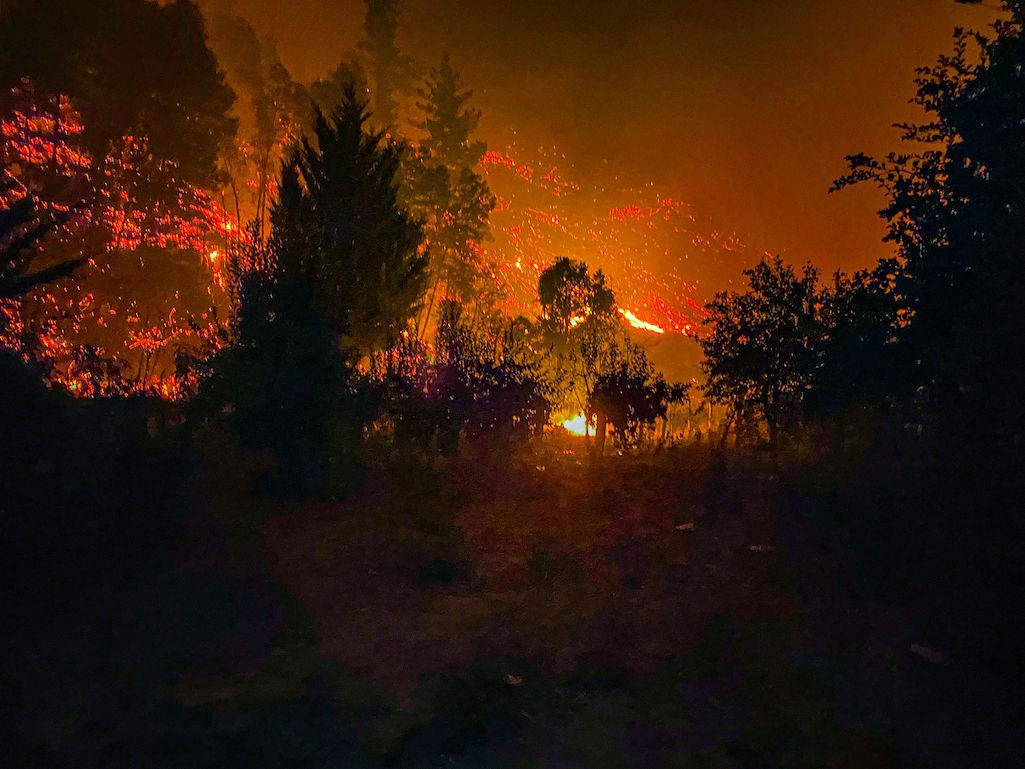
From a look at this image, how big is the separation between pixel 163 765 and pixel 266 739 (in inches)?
25.4

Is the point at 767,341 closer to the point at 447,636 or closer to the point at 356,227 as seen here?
the point at 447,636

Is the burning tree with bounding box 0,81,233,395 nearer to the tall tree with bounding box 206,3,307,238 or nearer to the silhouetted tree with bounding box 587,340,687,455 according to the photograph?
the tall tree with bounding box 206,3,307,238

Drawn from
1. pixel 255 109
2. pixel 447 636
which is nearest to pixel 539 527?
pixel 447 636

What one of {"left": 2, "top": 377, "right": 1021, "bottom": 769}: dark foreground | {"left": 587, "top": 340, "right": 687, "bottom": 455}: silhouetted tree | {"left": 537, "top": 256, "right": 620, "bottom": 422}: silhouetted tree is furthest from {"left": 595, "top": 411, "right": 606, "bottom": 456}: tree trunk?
{"left": 537, "top": 256, "right": 620, "bottom": 422}: silhouetted tree

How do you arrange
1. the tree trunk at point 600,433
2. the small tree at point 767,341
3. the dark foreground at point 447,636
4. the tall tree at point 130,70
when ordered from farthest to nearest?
1. the tall tree at point 130,70
2. the tree trunk at point 600,433
3. the small tree at point 767,341
4. the dark foreground at point 447,636

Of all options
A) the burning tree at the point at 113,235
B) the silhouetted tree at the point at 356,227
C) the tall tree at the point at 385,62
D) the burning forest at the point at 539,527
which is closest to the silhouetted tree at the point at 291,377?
the burning forest at the point at 539,527

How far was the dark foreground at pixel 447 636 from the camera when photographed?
449 centimetres

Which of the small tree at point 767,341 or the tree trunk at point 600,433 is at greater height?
the small tree at point 767,341

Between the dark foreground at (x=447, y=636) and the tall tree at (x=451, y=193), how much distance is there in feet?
79.6

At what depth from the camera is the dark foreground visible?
4.49 metres

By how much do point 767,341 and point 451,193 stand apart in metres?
24.1

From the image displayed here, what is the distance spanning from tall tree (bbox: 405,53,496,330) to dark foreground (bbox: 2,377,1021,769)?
2426 cm

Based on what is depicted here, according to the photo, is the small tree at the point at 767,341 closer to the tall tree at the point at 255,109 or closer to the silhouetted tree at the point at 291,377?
the silhouetted tree at the point at 291,377

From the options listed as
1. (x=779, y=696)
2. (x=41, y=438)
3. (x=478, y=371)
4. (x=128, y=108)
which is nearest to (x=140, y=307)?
(x=128, y=108)
